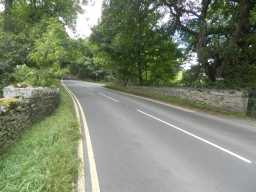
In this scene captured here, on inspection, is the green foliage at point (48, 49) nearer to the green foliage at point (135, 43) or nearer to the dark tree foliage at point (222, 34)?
the green foliage at point (135, 43)

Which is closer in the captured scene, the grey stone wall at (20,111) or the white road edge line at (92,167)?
the white road edge line at (92,167)

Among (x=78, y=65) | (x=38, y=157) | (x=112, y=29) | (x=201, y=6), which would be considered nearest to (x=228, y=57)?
(x=201, y=6)

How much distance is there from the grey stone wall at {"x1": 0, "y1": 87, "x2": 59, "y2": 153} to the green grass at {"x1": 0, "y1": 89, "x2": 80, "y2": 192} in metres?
0.31

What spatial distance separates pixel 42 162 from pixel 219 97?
14.3m

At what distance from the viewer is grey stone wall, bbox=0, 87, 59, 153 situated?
6.98m

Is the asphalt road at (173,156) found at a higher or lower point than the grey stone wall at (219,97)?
lower

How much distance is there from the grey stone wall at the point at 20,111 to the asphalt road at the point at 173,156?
2167 mm

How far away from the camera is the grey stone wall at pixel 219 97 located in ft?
53.0

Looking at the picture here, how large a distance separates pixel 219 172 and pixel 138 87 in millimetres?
25321

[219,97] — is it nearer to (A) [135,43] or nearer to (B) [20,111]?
(B) [20,111]

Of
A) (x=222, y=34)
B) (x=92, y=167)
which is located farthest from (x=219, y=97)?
(x=92, y=167)

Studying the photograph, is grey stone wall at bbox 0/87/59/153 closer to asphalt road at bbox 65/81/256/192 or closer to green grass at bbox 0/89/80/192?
green grass at bbox 0/89/80/192

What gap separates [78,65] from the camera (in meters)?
66.1

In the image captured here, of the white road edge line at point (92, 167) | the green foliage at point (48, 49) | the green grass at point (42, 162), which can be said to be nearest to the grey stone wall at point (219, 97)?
the green foliage at point (48, 49)
